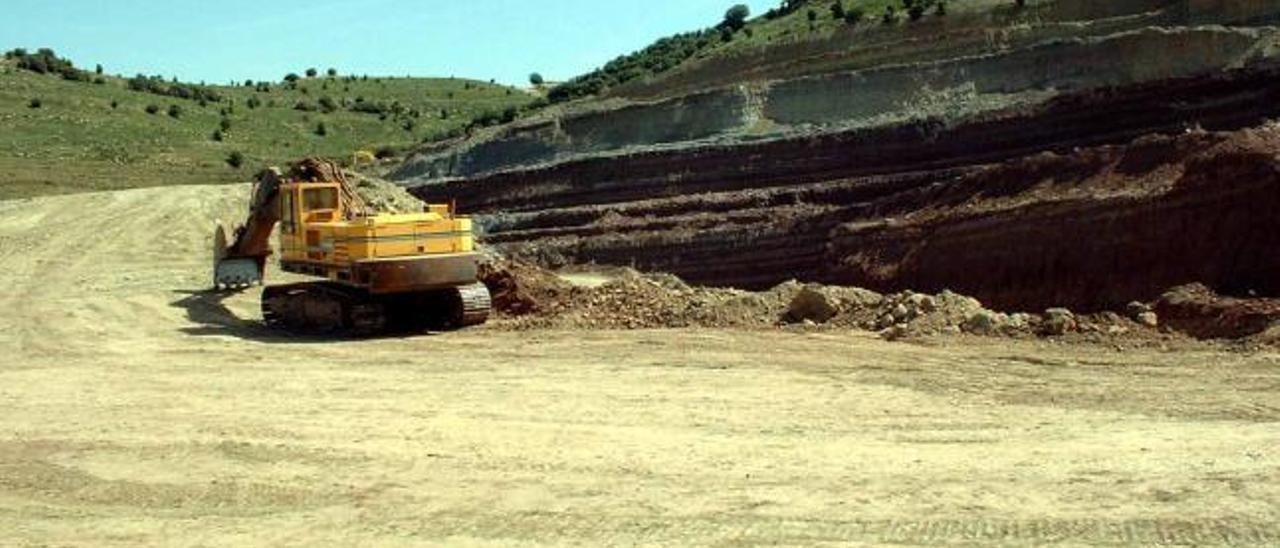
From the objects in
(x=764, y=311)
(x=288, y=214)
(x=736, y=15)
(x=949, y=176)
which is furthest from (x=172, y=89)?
(x=764, y=311)

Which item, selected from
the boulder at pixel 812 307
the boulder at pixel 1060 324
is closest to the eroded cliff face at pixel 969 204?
the boulder at pixel 1060 324

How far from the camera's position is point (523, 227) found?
37.5m

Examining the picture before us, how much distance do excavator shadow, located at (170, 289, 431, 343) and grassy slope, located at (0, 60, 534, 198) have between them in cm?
1929

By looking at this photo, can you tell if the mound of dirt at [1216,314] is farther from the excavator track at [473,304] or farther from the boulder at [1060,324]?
the excavator track at [473,304]

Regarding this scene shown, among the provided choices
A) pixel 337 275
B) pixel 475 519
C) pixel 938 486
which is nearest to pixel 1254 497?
pixel 938 486

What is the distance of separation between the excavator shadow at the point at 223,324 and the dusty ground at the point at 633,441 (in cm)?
62

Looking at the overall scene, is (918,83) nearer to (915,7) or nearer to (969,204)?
(915,7)

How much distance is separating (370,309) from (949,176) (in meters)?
16.0

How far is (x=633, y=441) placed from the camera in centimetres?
1035

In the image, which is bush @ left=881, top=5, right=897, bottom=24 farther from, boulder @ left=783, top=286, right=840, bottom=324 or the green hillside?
boulder @ left=783, top=286, right=840, bottom=324

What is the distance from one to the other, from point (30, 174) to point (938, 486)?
129 feet

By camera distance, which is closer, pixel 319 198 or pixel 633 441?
pixel 633 441

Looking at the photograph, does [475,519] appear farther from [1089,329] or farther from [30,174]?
[30,174]

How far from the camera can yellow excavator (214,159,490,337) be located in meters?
17.3
